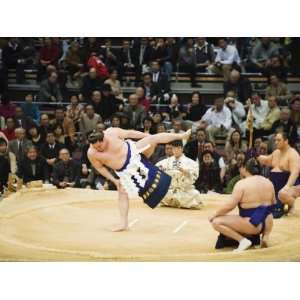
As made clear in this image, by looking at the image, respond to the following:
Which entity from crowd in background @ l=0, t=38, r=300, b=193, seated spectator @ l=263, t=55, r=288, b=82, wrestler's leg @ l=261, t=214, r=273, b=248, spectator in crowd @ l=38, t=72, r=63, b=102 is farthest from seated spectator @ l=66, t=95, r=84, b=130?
wrestler's leg @ l=261, t=214, r=273, b=248

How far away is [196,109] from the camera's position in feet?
25.8

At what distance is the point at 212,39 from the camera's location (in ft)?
25.8

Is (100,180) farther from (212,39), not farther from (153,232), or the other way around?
(212,39)

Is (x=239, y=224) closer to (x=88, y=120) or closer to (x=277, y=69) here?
(x=277, y=69)

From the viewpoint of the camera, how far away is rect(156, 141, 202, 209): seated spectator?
7.80 metres

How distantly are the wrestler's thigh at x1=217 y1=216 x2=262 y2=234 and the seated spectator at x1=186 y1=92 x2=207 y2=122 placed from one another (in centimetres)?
100

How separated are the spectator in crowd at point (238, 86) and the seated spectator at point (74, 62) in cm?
130

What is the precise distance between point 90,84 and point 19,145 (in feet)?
2.73

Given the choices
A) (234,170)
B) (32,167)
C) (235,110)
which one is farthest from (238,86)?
(32,167)

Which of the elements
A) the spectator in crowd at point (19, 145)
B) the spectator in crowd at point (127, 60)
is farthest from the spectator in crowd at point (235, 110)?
the spectator in crowd at point (19, 145)

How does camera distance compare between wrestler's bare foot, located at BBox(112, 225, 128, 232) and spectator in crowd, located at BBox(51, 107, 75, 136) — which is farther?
spectator in crowd, located at BBox(51, 107, 75, 136)

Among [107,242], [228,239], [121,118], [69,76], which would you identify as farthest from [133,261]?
[69,76]

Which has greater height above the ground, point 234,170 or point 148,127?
point 148,127

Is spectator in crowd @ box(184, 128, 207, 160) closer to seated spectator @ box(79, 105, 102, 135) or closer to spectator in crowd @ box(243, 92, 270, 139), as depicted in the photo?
spectator in crowd @ box(243, 92, 270, 139)
